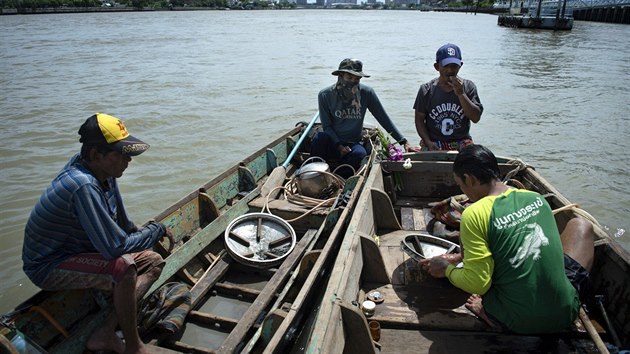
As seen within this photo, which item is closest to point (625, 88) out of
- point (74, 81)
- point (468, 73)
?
point (468, 73)

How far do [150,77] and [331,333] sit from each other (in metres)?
16.8

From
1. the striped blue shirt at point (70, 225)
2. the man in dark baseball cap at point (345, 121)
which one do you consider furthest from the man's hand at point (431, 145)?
the striped blue shirt at point (70, 225)

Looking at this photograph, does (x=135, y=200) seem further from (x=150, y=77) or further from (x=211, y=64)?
(x=211, y=64)

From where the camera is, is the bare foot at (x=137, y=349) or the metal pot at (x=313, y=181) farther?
the metal pot at (x=313, y=181)

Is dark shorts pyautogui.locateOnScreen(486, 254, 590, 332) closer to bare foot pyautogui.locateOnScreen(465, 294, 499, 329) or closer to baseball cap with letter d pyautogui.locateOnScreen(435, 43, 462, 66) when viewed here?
bare foot pyautogui.locateOnScreen(465, 294, 499, 329)

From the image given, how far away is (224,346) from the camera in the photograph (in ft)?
9.77

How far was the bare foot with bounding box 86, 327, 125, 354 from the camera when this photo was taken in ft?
9.40

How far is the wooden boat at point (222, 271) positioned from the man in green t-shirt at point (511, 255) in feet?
3.30

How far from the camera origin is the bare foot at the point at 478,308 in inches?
105

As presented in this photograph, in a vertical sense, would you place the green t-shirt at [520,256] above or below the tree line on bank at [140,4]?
below

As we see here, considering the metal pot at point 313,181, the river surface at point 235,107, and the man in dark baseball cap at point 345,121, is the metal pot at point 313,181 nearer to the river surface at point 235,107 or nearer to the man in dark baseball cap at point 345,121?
the man in dark baseball cap at point 345,121

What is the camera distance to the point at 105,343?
9.41 feet

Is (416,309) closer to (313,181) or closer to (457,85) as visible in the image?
(313,181)

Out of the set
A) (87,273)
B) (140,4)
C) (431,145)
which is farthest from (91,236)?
(140,4)
